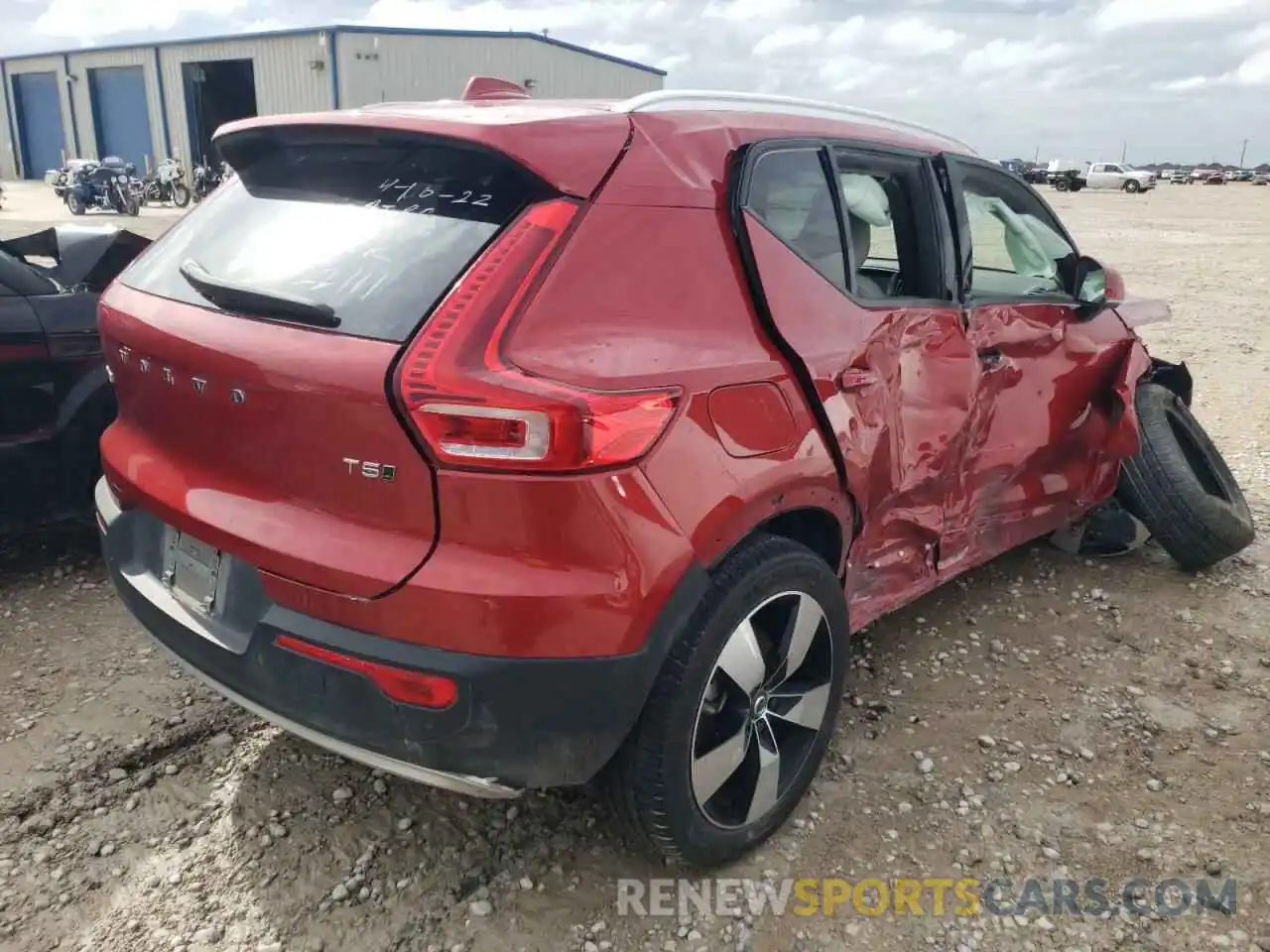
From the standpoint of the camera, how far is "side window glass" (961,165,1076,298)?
3330mm

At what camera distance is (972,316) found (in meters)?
3.08

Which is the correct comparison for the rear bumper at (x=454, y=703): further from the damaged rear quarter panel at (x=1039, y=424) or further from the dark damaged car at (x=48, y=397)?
the dark damaged car at (x=48, y=397)

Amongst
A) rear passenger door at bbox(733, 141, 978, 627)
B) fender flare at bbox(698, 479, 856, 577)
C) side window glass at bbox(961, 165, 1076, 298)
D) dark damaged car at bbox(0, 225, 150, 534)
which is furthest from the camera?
dark damaged car at bbox(0, 225, 150, 534)

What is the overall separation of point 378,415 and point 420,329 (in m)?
0.19

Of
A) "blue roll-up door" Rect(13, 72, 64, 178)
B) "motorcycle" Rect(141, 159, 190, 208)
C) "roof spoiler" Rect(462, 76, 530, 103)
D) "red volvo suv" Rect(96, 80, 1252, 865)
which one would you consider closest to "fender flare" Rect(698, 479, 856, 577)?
"red volvo suv" Rect(96, 80, 1252, 865)

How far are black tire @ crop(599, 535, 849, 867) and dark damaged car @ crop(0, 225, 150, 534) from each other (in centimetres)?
263

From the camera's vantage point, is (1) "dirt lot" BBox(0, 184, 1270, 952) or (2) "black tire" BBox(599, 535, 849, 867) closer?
(2) "black tire" BBox(599, 535, 849, 867)

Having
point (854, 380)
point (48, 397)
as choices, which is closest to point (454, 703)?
point (854, 380)

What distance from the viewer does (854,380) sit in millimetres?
2541

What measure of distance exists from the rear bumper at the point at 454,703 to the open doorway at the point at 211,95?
33.8 meters

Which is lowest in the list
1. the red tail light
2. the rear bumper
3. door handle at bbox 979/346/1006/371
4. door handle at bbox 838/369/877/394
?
the rear bumper

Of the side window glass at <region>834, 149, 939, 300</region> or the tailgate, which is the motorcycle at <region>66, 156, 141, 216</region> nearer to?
the tailgate

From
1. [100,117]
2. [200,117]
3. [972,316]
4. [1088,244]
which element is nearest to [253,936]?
[972,316]

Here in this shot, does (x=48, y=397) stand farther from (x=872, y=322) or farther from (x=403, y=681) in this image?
(x=872, y=322)
